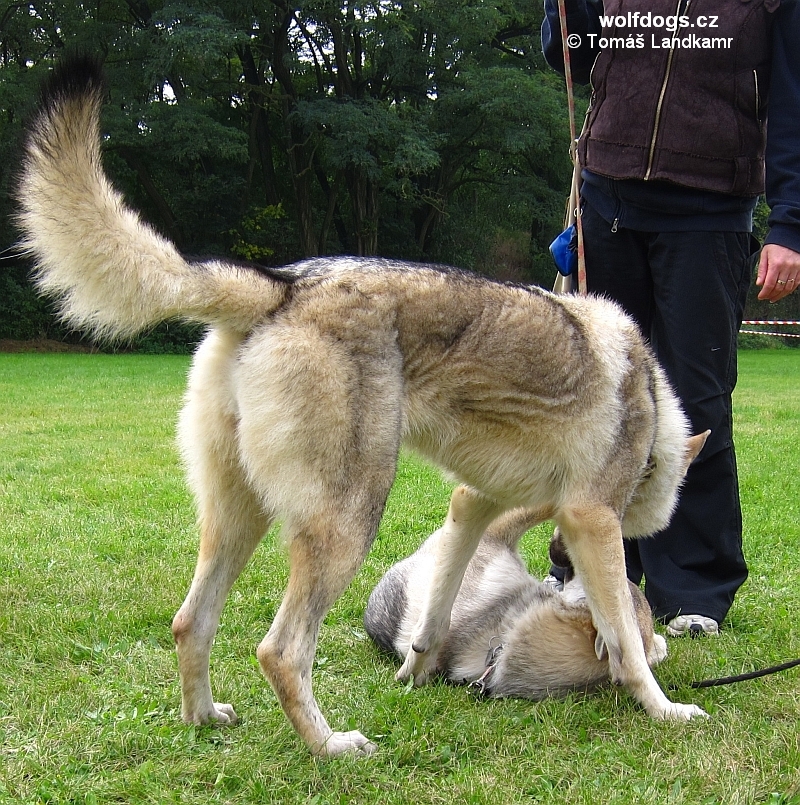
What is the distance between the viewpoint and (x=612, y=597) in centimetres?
311

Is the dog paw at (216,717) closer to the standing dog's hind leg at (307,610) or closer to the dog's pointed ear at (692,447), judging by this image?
the standing dog's hind leg at (307,610)

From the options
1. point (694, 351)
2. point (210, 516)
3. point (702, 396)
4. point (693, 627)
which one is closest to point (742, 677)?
point (693, 627)

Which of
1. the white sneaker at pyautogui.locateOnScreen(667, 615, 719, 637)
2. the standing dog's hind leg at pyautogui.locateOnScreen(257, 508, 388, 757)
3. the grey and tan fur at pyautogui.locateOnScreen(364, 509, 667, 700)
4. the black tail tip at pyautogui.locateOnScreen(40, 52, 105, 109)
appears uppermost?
the black tail tip at pyautogui.locateOnScreen(40, 52, 105, 109)

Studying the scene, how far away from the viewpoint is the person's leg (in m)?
3.85

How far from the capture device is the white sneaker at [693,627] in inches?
151

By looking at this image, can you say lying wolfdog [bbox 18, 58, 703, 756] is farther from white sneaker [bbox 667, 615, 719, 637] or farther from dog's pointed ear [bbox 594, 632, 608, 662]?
white sneaker [bbox 667, 615, 719, 637]

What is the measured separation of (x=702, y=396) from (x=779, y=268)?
27.7 inches

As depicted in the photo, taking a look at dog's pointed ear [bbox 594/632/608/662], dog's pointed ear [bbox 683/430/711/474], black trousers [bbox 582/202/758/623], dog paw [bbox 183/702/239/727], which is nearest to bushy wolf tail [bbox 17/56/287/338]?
dog paw [bbox 183/702/239/727]

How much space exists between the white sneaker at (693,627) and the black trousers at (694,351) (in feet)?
0.24

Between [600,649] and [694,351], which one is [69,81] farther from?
[694,351]

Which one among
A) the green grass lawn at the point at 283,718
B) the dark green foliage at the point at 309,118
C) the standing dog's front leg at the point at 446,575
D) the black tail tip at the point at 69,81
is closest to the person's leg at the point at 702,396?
the green grass lawn at the point at 283,718

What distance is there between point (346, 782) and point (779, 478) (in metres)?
5.62

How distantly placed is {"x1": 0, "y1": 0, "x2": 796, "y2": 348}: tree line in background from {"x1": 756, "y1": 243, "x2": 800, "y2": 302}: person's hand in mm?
19759

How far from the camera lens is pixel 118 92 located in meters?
22.8
